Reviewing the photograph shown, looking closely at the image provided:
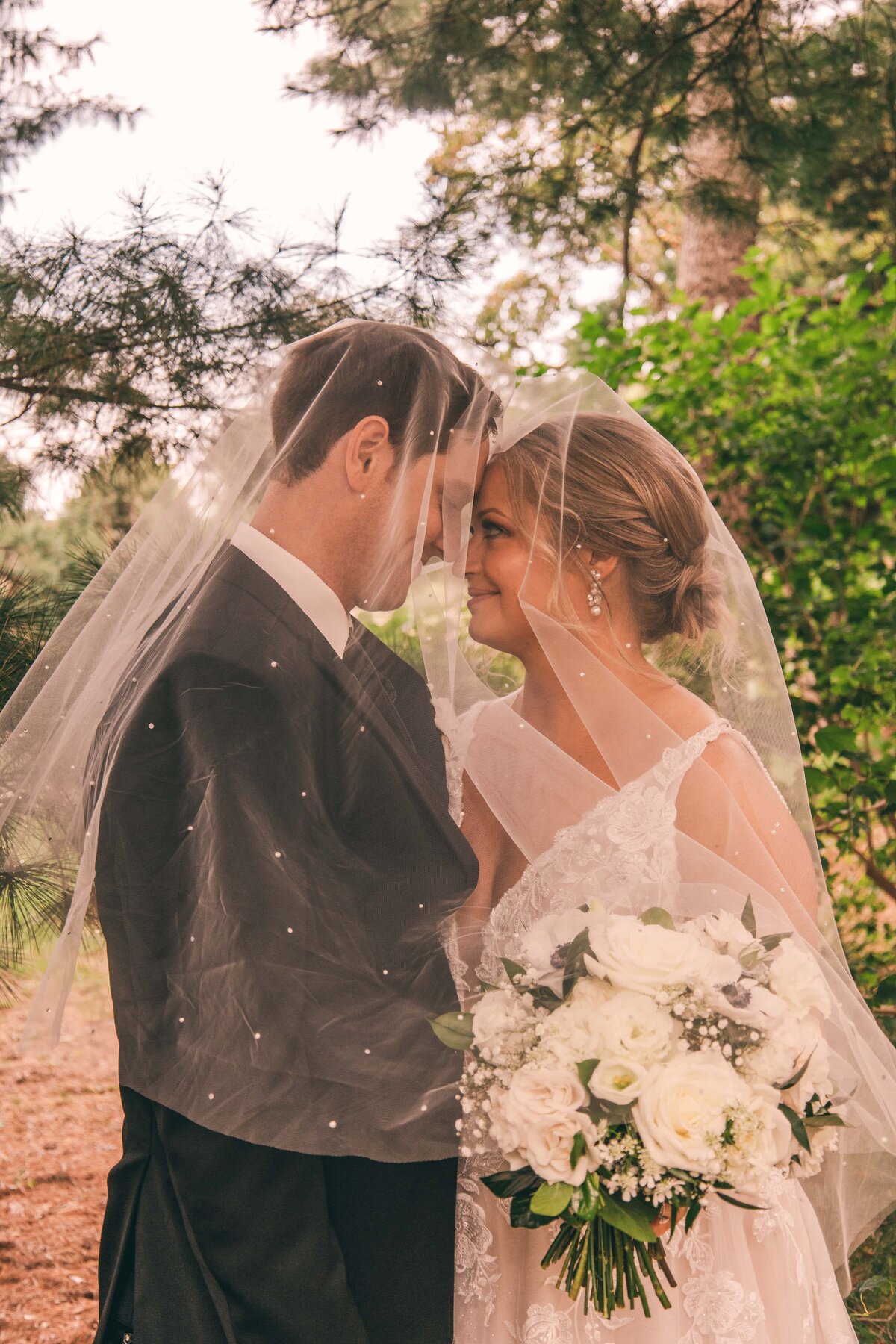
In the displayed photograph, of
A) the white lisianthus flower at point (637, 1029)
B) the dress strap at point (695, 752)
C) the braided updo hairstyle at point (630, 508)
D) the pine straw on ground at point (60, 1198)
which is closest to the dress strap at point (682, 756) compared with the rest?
the dress strap at point (695, 752)

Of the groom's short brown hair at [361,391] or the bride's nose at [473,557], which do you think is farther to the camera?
the bride's nose at [473,557]

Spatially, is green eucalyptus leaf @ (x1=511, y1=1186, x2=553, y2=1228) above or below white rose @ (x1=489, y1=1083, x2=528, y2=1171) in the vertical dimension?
below

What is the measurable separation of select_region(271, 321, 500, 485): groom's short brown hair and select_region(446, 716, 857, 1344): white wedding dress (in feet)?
2.81

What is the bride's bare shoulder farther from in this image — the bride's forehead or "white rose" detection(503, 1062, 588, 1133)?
"white rose" detection(503, 1062, 588, 1133)

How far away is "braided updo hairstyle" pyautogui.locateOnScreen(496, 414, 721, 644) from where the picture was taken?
232 centimetres

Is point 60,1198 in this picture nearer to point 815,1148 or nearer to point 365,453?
point 815,1148

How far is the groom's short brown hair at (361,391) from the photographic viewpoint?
203 centimetres

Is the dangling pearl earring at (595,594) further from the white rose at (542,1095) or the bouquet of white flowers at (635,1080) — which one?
the white rose at (542,1095)

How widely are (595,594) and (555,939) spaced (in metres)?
0.84

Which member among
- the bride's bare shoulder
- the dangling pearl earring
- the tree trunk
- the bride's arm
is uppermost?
the tree trunk

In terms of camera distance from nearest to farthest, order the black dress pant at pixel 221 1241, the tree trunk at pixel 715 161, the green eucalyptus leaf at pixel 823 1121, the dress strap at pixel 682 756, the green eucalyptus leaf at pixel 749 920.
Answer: the black dress pant at pixel 221 1241, the green eucalyptus leaf at pixel 823 1121, the green eucalyptus leaf at pixel 749 920, the dress strap at pixel 682 756, the tree trunk at pixel 715 161

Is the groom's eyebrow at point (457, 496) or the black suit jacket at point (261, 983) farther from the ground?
the groom's eyebrow at point (457, 496)

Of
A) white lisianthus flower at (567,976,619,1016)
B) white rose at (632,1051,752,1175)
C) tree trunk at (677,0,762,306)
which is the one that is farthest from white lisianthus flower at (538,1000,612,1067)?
tree trunk at (677,0,762,306)

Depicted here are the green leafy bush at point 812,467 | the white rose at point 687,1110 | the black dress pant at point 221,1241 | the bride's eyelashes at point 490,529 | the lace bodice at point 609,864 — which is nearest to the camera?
the white rose at point 687,1110
